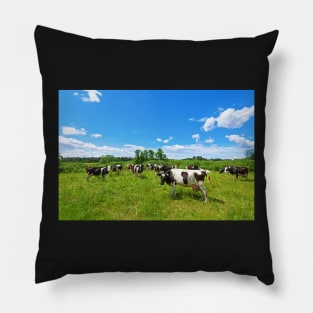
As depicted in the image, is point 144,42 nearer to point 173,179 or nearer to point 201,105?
point 201,105

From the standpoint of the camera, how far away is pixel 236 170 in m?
1.30

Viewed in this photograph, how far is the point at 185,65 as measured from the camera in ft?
4.21

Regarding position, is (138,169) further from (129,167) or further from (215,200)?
(215,200)

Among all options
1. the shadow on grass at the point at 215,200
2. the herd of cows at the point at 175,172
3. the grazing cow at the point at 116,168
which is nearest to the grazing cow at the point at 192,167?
the herd of cows at the point at 175,172

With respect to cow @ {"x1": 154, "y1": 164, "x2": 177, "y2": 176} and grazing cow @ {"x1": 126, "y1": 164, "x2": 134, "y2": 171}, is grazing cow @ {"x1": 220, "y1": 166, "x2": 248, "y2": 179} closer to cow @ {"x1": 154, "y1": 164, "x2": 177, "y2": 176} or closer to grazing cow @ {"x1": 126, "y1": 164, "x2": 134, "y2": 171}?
cow @ {"x1": 154, "y1": 164, "x2": 177, "y2": 176}

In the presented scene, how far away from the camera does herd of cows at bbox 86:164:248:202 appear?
130cm

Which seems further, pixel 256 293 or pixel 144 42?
pixel 256 293

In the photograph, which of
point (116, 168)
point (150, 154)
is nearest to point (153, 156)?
point (150, 154)

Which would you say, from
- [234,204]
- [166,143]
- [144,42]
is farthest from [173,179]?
[144,42]

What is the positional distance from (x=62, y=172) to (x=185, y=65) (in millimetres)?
579

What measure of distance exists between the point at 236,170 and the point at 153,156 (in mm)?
301

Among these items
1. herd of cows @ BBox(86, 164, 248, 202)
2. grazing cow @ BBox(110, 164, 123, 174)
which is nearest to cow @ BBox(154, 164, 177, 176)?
herd of cows @ BBox(86, 164, 248, 202)

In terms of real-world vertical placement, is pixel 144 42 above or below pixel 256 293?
above

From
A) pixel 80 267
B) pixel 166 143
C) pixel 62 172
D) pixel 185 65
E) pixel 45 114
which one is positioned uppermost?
pixel 185 65
